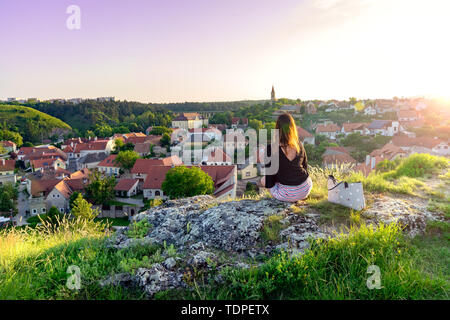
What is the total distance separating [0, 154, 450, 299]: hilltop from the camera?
253 cm

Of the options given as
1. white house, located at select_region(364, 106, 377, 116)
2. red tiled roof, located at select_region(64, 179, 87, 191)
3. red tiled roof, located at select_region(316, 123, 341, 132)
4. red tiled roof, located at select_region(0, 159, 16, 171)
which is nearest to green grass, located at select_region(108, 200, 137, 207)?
red tiled roof, located at select_region(64, 179, 87, 191)

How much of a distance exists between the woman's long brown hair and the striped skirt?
2.03 ft

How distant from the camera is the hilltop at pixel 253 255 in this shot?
2.53 m

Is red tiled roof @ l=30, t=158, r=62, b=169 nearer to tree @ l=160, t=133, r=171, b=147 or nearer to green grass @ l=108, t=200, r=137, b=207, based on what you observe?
tree @ l=160, t=133, r=171, b=147

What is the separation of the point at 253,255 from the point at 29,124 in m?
103

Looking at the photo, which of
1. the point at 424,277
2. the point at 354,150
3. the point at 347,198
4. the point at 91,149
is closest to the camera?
the point at 424,277

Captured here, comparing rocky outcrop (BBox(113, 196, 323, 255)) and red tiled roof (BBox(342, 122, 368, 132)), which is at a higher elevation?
red tiled roof (BBox(342, 122, 368, 132))

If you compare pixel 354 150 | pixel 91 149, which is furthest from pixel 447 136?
pixel 91 149

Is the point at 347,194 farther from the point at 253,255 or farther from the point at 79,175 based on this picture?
the point at 79,175

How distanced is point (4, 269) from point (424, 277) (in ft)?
14.8

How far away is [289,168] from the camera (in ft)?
14.0

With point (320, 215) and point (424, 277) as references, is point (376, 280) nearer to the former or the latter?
point (424, 277)
